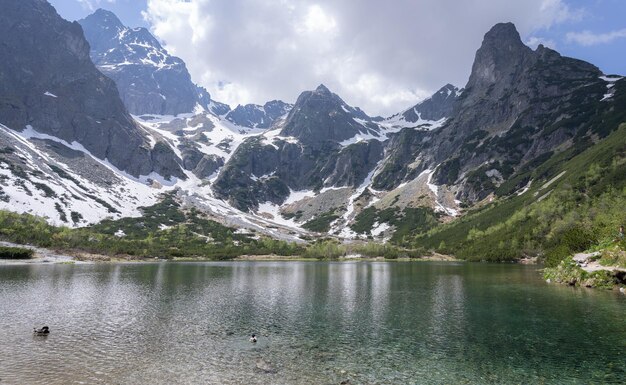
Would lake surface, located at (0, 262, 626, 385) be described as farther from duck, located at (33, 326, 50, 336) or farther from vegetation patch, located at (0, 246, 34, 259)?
vegetation patch, located at (0, 246, 34, 259)

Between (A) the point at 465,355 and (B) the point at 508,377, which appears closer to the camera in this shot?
(B) the point at 508,377

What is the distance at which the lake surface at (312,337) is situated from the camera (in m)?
29.3

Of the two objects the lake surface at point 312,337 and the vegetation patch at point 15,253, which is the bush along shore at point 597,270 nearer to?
the lake surface at point 312,337

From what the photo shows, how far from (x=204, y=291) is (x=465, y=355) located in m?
53.9

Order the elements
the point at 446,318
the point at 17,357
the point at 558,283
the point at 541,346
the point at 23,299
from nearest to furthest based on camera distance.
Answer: the point at 17,357 → the point at 541,346 → the point at 446,318 → the point at 23,299 → the point at 558,283

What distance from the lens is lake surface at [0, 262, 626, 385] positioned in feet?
96.1

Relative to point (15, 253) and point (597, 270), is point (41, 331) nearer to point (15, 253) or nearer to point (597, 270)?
point (597, 270)

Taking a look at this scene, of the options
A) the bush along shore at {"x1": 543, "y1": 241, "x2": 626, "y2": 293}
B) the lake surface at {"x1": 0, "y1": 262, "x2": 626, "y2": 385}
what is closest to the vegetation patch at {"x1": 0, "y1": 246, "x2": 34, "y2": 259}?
the lake surface at {"x1": 0, "y1": 262, "x2": 626, "y2": 385}

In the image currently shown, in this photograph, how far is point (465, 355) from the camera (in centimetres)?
3416

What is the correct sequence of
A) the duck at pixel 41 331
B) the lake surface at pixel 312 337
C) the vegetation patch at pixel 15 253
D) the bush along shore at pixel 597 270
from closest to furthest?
1. the lake surface at pixel 312 337
2. the duck at pixel 41 331
3. the bush along shore at pixel 597 270
4. the vegetation patch at pixel 15 253

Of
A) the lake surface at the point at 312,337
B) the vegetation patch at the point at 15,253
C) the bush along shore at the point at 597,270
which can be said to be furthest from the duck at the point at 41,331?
the vegetation patch at the point at 15,253

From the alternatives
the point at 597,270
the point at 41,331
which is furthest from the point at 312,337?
the point at 597,270

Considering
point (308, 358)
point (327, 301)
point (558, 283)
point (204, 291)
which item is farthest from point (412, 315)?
point (558, 283)

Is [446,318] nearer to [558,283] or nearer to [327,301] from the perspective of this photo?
[327,301]
